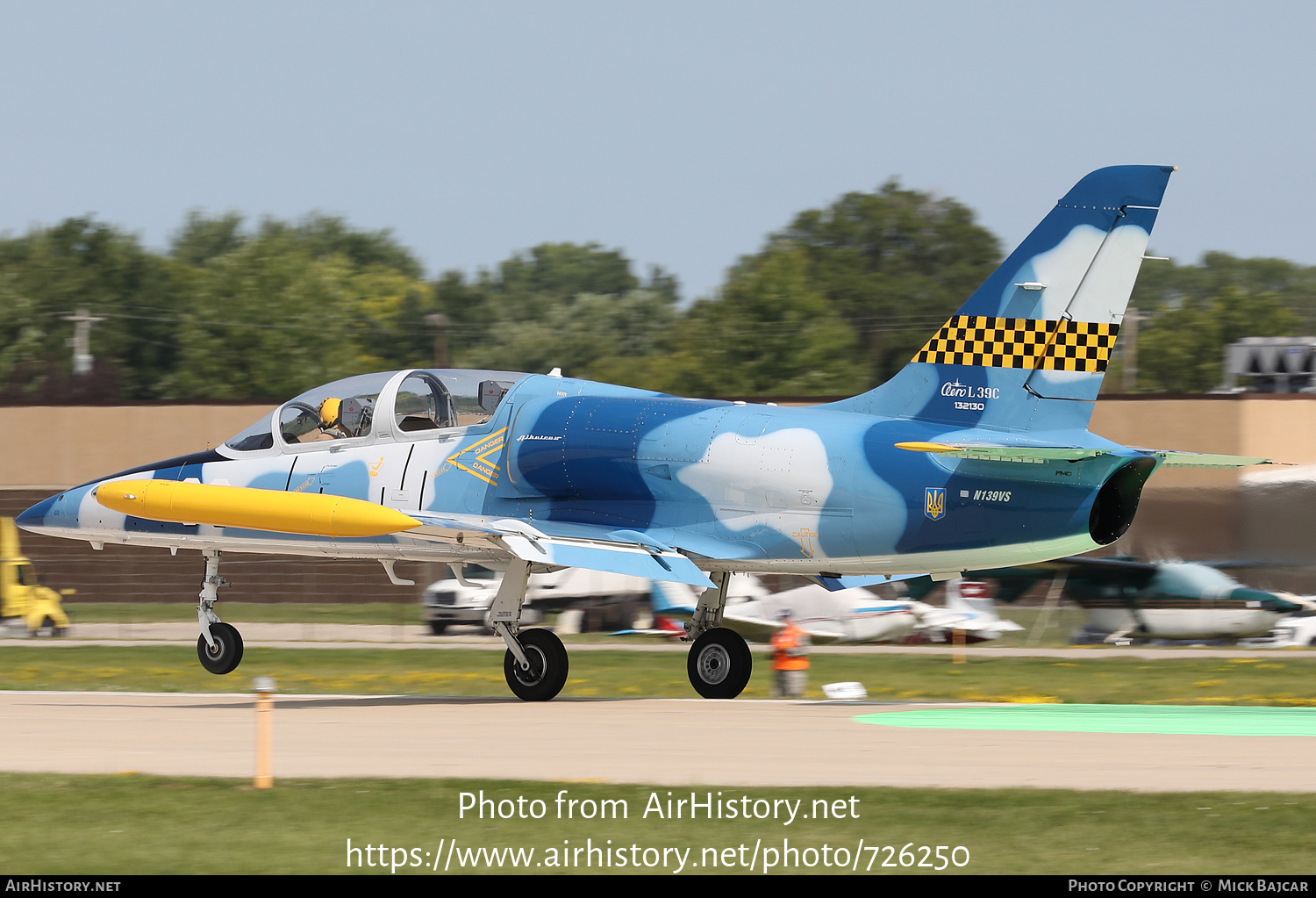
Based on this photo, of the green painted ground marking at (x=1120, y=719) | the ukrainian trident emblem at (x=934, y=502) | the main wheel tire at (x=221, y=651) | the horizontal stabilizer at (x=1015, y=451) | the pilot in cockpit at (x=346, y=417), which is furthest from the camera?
the main wheel tire at (x=221, y=651)

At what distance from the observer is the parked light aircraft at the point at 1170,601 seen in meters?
28.0

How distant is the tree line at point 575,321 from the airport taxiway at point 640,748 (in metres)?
47.0

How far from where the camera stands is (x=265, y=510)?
14922mm

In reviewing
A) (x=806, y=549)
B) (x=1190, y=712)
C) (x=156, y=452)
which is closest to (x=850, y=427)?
(x=806, y=549)

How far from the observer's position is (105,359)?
236ft

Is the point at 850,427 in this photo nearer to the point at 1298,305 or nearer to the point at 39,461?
the point at 39,461

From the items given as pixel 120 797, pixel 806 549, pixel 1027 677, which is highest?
pixel 806 549

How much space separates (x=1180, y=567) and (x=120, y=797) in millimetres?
22308

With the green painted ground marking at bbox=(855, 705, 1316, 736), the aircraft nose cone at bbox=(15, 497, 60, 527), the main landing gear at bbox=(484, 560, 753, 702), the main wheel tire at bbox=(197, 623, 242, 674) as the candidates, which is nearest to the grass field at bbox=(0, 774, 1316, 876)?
the green painted ground marking at bbox=(855, 705, 1316, 736)

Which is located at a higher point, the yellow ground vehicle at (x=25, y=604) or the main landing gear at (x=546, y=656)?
the main landing gear at (x=546, y=656)

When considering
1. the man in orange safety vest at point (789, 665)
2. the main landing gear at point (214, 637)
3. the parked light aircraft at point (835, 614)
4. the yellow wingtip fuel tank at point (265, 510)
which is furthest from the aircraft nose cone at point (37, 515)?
the parked light aircraft at point (835, 614)

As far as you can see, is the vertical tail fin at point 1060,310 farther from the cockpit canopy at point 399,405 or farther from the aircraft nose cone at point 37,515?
the aircraft nose cone at point 37,515

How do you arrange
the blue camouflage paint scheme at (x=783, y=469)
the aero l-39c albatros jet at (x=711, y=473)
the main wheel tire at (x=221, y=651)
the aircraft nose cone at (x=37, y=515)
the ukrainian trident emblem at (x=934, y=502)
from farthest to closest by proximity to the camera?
the aircraft nose cone at (x=37, y=515) → the main wheel tire at (x=221, y=651) → the ukrainian trident emblem at (x=934, y=502) → the blue camouflage paint scheme at (x=783, y=469) → the aero l-39c albatros jet at (x=711, y=473)

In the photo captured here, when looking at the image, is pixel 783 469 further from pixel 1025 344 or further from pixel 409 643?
pixel 409 643
